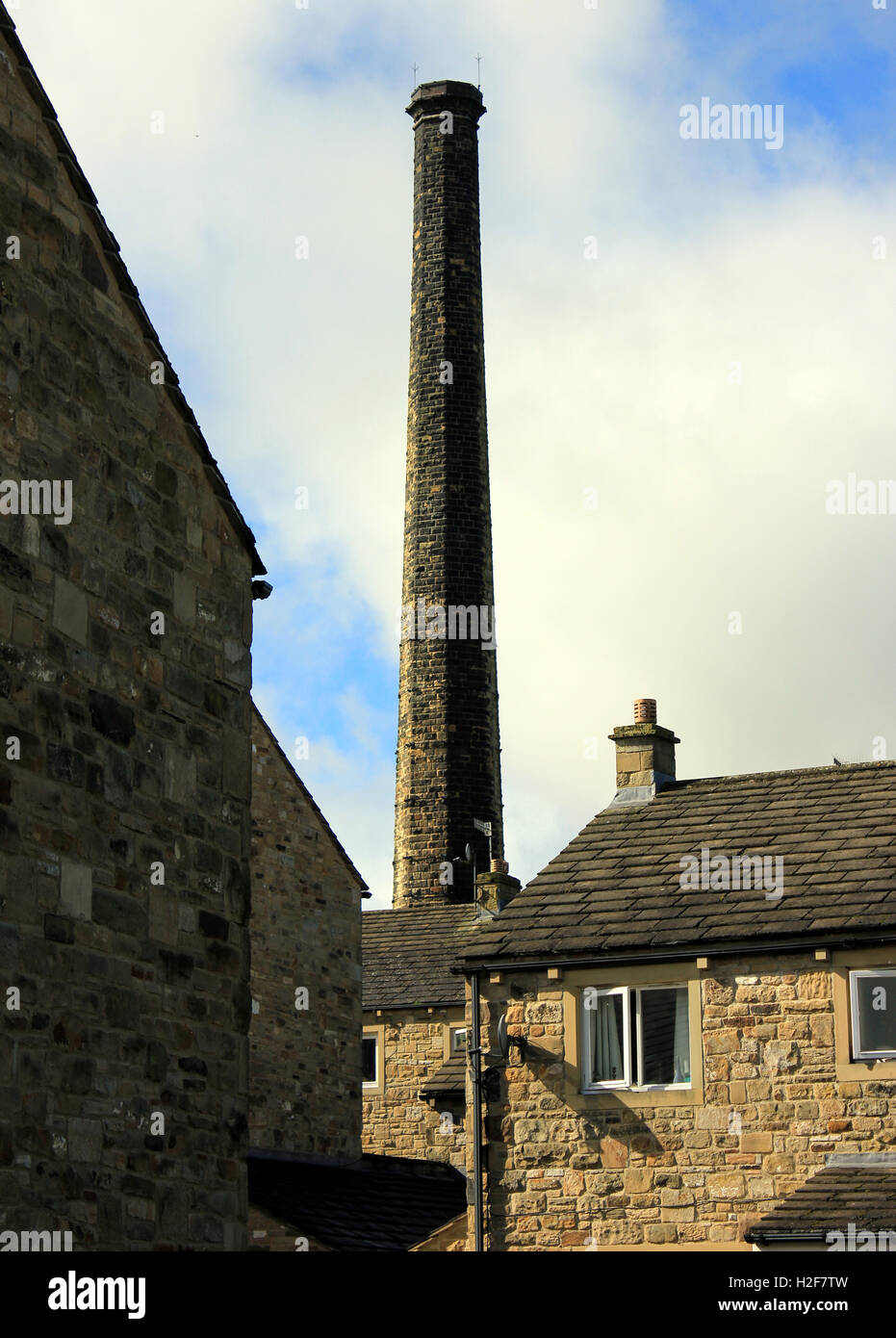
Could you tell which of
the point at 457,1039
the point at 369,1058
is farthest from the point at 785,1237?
the point at 369,1058

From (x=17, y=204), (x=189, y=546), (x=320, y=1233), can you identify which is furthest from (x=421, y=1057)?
(x=17, y=204)

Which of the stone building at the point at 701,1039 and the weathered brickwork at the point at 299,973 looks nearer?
the stone building at the point at 701,1039

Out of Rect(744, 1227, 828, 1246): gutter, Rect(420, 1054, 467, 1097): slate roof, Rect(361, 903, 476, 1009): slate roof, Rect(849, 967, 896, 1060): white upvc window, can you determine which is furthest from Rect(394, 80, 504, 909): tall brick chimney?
Rect(744, 1227, 828, 1246): gutter

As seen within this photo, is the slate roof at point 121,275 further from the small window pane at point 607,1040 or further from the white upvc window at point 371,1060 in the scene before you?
the white upvc window at point 371,1060

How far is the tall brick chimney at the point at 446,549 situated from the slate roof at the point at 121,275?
1229 inches

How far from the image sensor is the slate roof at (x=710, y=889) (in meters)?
19.1

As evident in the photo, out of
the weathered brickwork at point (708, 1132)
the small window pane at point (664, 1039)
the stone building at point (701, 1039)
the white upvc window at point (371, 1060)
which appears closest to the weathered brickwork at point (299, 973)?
the stone building at point (701, 1039)

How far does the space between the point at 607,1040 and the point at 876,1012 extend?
2.83m

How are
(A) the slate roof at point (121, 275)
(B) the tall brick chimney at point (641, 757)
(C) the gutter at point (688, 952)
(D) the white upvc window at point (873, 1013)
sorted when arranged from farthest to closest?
(B) the tall brick chimney at point (641, 757) → (C) the gutter at point (688, 952) → (D) the white upvc window at point (873, 1013) → (A) the slate roof at point (121, 275)

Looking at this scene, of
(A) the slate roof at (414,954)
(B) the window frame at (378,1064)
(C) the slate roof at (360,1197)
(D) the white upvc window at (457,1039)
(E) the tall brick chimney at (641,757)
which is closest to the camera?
(C) the slate roof at (360,1197)

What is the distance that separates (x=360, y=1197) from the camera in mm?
23016

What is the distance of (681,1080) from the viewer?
1917cm
